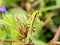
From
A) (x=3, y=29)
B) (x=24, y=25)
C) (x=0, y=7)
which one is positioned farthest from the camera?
(x=0, y=7)

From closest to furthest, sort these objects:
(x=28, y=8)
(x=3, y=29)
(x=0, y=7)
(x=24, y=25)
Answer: (x=24, y=25)
(x=3, y=29)
(x=0, y=7)
(x=28, y=8)

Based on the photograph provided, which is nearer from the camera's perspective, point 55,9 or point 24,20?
point 24,20

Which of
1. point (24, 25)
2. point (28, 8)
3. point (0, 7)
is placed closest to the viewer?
point (24, 25)

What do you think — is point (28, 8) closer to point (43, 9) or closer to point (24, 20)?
point (43, 9)

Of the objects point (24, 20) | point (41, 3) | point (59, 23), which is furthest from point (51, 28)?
point (24, 20)

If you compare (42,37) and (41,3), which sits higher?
(41,3)

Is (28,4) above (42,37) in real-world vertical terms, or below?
above

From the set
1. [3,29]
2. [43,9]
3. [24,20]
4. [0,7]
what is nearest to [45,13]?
[43,9]

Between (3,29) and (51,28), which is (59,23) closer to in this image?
(51,28)

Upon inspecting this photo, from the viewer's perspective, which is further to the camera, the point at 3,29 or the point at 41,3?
the point at 41,3
